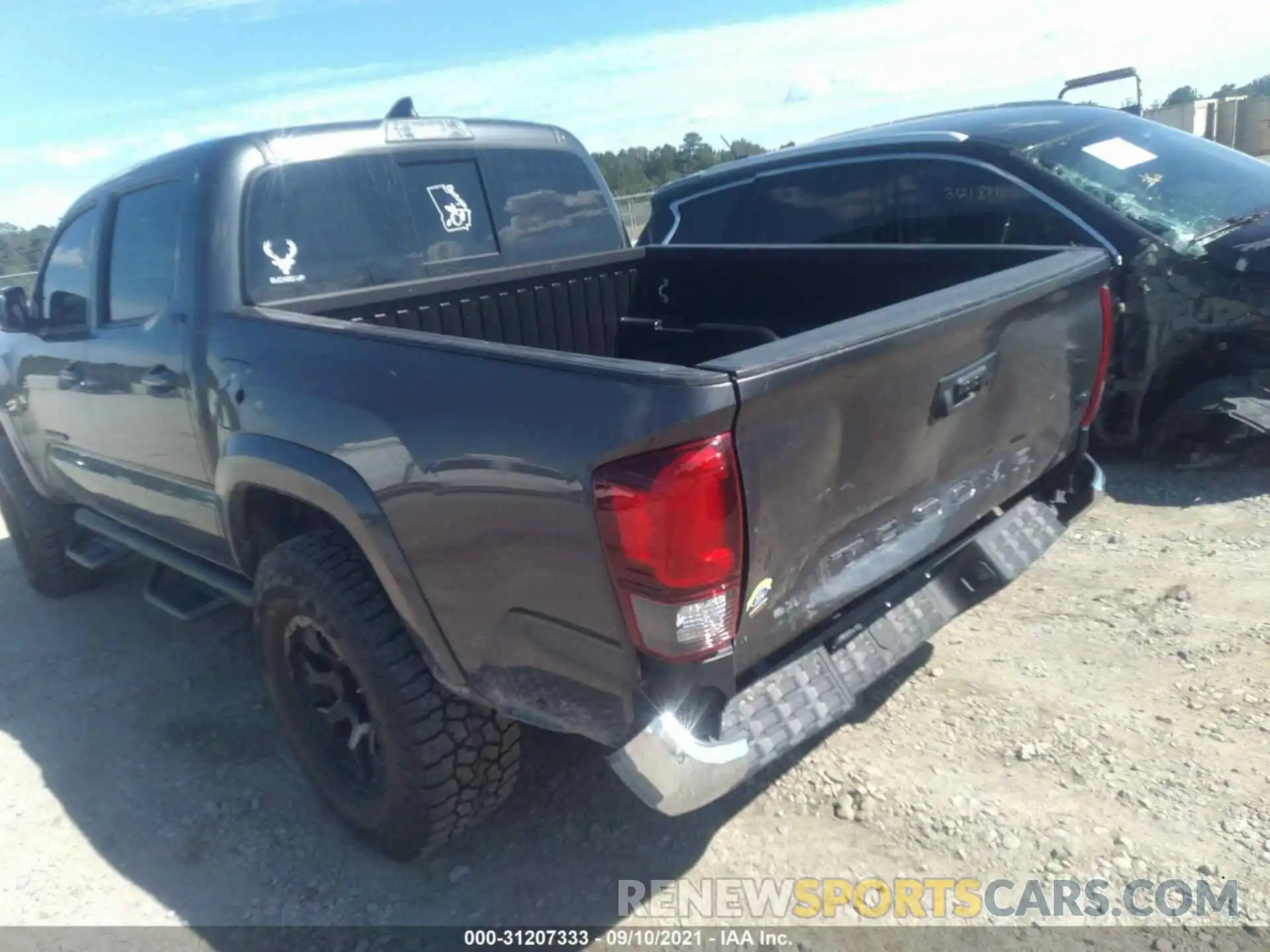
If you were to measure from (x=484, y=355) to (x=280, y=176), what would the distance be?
1620 mm

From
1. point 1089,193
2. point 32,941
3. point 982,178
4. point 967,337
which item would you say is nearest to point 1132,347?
point 1089,193

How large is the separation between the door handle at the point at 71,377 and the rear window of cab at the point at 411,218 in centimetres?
126

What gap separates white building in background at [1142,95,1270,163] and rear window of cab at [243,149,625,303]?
2304 centimetres

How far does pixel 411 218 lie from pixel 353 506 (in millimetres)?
1595

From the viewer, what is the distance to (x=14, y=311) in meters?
4.29

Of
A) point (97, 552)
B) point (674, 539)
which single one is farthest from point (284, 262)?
point (97, 552)

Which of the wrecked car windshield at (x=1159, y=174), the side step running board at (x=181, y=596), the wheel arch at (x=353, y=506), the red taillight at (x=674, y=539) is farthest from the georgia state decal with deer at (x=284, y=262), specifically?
the wrecked car windshield at (x=1159, y=174)

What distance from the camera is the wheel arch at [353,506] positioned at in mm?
2527

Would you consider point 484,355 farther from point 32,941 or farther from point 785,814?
point 32,941

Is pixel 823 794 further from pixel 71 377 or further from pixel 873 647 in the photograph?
pixel 71 377

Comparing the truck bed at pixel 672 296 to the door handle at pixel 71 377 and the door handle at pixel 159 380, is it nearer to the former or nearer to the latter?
the door handle at pixel 159 380

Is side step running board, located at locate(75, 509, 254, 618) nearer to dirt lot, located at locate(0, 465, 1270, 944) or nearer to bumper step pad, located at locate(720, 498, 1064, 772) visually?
dirt lot, located at locate(0, 465, 1270, 944)

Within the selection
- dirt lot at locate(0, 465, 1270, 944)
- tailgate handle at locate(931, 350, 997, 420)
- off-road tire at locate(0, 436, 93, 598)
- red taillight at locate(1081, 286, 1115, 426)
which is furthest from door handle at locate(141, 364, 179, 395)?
red taillight at locate(1081, 286, 1115, 426)

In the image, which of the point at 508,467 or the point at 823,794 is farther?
the point at 823,794
